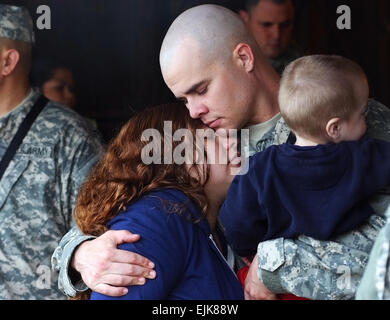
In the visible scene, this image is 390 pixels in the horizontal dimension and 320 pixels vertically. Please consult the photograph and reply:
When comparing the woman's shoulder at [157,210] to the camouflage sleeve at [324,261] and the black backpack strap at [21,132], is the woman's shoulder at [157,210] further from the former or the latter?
the black backpack strap at [21,132]

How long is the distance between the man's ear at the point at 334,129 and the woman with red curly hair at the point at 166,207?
479 mm

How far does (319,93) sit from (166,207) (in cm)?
57

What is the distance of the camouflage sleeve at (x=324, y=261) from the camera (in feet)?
6.78

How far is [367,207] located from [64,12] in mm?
4109

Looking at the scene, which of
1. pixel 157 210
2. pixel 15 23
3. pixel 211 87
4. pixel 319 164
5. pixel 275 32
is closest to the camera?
pixel 319 164

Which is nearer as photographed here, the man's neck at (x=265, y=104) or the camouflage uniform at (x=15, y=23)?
the man's neck at (x=265, y=104)

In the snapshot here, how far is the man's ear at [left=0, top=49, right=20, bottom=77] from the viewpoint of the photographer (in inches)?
134

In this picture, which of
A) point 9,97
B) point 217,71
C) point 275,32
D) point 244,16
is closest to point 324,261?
point 217,71

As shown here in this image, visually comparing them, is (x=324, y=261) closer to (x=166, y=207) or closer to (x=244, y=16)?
(x=166, y=207)

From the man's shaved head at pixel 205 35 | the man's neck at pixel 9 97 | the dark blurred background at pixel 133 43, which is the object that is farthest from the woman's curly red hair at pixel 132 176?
the dark blurred background at pixel 133 43

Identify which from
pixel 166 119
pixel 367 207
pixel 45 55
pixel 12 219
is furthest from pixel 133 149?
pixel 45 55

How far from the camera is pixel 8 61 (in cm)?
341

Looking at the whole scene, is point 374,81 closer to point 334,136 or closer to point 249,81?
point 249,81

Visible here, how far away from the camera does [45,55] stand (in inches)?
217
